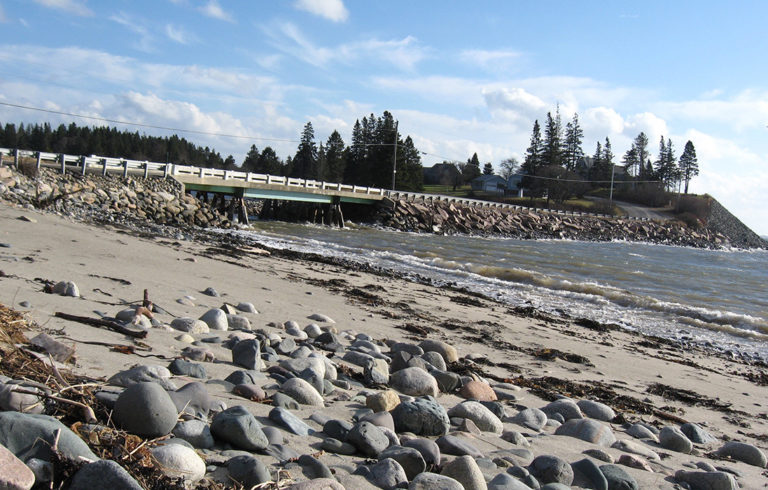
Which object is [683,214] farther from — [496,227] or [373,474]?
[373,474]

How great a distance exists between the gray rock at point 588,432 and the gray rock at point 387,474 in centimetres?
218

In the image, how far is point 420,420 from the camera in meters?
3.71

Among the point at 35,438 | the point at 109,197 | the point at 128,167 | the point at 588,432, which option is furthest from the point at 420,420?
the point at 128,167

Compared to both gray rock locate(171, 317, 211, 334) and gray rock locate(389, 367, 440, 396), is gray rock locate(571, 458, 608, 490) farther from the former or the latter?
gray rock locate(171, 317, 211, 334)

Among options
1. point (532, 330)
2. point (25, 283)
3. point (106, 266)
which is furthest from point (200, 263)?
point (532, 330)

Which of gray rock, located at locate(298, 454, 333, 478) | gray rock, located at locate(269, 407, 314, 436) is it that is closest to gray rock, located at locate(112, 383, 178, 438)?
gray rock, located at locate(298, 454, 333, 478)

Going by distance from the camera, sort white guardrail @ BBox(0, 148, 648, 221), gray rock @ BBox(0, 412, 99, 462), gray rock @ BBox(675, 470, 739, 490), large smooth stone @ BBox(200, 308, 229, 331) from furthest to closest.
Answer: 1. white guardrail @ BBox(0, 148, 648, 221)
2. large smooth stone @ BBox(200, 308, 229, 331)
3. gray rock @ BBox(675, 470, 739, 490)
4. gray rock @ BBox(0, 412, 99, 462)

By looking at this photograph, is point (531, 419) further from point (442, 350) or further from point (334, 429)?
point (334, 429)

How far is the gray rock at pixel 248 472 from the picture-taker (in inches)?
93.0

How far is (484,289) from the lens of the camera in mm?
16250

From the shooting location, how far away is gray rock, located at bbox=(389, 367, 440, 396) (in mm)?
4926

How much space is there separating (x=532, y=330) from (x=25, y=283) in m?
8.26

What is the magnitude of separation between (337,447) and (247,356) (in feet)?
5.59

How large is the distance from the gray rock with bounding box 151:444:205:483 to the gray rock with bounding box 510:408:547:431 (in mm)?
2955
